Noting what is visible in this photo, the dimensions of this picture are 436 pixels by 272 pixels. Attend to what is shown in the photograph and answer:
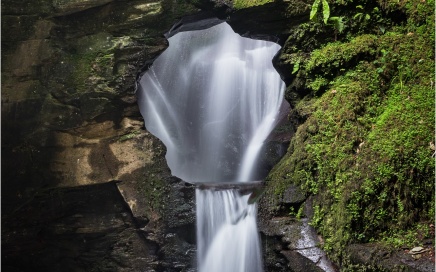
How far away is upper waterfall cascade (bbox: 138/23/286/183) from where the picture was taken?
39.9 ft

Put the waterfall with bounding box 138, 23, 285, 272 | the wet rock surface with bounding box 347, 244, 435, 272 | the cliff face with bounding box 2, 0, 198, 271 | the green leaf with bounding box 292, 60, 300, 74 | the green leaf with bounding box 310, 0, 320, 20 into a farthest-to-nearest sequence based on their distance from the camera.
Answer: the waterfall with bounding box 138, 23, 285, 272 < the cliff face with bounding box 2, 0, 198, 271 < the green leaf with bounding box 292, 60, 300, 74 < the green leaf with bounding box 310, 0, 320, 20 < the wet rock surface with bounding box 347, 244, 435, 272

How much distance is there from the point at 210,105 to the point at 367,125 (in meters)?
7.01

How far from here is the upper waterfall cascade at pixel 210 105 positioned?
12172 millimetres

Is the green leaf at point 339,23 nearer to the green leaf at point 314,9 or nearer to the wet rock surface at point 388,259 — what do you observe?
the green leaf at point 314,9

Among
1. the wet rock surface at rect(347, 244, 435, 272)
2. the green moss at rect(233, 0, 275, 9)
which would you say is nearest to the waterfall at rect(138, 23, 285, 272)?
the green moss at rect(233, 0, 275, 9)

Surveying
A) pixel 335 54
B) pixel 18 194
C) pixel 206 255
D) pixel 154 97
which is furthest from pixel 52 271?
pixel 335 54

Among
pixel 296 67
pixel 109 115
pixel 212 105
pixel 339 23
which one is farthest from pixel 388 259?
pixel 212 105

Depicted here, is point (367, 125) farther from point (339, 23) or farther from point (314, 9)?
point (314, 9)

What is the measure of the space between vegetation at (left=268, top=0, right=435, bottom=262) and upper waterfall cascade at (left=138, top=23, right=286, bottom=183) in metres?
4.13

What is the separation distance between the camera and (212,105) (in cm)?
1298

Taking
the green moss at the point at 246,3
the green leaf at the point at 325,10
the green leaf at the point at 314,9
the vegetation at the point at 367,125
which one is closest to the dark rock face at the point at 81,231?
the vegetation at the point at 367,125

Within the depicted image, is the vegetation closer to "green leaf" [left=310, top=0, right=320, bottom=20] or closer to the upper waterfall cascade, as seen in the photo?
"green leaf" [left=310, top=0, right=320, bottom=20]

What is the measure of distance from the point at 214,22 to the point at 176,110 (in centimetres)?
391

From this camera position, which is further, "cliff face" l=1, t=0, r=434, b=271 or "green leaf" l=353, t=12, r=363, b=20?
"cliff face" l=1, t=0, r=434, b=271
